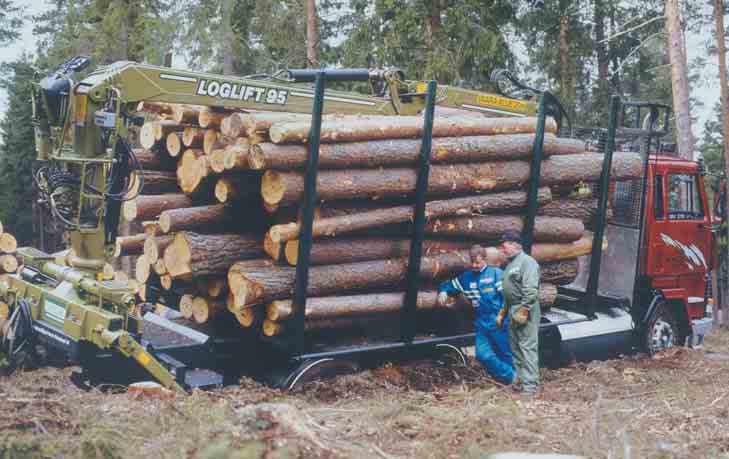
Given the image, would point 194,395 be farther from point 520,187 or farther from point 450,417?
point 520,187

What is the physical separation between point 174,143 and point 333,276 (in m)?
2.18

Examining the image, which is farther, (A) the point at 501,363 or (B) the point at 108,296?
(A) the point at 501,363

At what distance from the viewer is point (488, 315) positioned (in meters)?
8.83

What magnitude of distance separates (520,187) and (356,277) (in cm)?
234

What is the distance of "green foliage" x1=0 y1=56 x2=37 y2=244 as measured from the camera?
72.7ft

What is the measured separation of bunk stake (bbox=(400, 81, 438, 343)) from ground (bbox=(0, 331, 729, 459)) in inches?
21.2

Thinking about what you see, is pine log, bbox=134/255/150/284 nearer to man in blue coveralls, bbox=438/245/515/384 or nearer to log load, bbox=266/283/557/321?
log load, bbox=266/283/557/321

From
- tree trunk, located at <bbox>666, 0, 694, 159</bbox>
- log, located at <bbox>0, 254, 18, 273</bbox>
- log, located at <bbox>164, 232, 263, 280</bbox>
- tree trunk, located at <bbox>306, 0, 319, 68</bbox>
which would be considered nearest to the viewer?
log, located at <bbox>164, 232, 263, 280</bbox>

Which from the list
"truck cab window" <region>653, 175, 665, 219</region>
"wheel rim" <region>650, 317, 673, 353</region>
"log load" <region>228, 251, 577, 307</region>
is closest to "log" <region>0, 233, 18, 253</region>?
"log load" <region>228, 251, 577, 307</region>

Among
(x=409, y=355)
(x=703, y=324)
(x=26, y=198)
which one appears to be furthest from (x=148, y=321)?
(x=26, y=198)

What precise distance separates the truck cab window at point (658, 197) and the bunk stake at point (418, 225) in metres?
3.99

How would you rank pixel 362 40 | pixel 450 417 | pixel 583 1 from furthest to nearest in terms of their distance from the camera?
pixel 583 1 < pixel 362 40 < pixel 450 417

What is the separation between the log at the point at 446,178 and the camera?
25.0ft

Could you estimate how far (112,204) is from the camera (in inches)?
313
